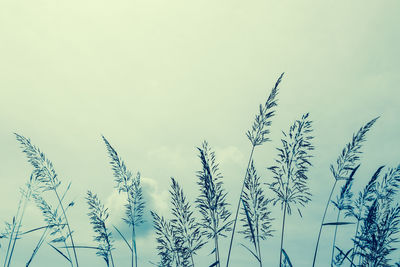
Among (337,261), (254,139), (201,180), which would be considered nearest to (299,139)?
(254,139)

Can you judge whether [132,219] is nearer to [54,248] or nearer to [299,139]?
[54,248]

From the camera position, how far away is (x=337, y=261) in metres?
5.10

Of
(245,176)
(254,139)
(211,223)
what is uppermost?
(254,139)

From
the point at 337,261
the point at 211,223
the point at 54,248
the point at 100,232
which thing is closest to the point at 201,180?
the point at 211,223

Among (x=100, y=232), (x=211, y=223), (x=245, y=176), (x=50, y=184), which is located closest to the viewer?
(x=211, y=223)

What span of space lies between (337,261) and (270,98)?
8.47 feet

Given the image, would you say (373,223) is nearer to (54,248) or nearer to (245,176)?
(245,176)

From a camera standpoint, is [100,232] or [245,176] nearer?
[245,176]

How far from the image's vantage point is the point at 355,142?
4.62 metres

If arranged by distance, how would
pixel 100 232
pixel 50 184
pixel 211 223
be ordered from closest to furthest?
pixel 211 223
pixel 100 232
pixel 50 184

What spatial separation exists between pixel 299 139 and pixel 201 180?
1.29m

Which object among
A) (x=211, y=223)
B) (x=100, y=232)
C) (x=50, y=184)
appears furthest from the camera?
(x=50, y=184)

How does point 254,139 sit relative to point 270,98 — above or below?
below

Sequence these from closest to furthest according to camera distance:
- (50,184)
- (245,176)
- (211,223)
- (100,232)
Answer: (211,223)
(245,176)
(100,232)
(50,184)
